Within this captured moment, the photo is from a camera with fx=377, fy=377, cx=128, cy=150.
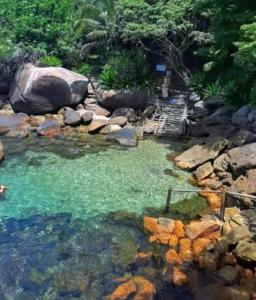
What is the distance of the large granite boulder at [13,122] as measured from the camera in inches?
843

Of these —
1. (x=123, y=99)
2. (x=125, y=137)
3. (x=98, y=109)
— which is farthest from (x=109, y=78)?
(x=125, y=137)

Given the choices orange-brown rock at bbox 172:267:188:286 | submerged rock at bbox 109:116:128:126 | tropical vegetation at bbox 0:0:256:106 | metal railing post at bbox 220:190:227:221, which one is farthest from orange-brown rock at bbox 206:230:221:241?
submerged rock at bbox 109:116:128:126

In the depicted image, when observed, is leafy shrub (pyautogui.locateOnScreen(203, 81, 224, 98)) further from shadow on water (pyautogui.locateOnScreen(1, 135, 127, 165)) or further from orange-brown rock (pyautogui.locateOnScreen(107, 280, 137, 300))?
orange-brown rock (pyautogui.locateOnScreen(107, 280, 137, 300))

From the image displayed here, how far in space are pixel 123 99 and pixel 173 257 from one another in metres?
14.4

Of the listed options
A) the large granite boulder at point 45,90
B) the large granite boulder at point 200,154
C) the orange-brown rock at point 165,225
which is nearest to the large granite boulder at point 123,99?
the large granite boulder at point 45,90

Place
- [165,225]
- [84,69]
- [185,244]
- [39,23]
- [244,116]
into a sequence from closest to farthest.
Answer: [185,244] < [165,225] < [244,116] < [39,23] < [84,69]

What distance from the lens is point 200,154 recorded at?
17.1 meters

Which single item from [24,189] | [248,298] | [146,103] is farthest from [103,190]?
[146,103]

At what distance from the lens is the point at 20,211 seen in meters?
13.0

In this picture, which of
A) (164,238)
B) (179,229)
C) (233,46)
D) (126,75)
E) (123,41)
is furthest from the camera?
(123,41)

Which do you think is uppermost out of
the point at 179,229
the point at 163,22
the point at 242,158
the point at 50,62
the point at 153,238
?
the point at 163,22

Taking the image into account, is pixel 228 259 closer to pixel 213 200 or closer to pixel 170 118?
pixel 213 200

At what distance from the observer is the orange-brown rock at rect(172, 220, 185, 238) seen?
38.4 feet

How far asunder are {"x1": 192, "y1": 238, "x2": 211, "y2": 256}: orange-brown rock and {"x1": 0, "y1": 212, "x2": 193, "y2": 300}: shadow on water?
44.4 inches
